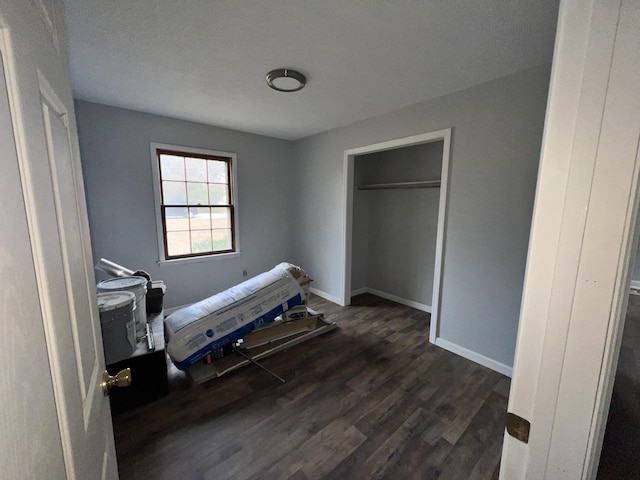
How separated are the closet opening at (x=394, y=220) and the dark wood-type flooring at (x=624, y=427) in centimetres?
167

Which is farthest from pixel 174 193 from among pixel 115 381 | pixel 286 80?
pixel 115 381

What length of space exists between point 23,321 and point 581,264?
3.05 feet

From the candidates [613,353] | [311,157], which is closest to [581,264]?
[613,353]

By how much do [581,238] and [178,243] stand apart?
154 inches

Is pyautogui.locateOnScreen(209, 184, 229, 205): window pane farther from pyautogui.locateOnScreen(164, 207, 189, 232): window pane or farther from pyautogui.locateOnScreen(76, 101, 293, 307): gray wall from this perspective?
pyautogui.locateOnScreen(164, 207, 189, 232): window pane

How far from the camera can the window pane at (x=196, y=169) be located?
3.51 m

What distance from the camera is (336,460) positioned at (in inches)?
59.9

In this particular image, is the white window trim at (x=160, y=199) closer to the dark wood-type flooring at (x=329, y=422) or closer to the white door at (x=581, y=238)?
the dark wood-type flooring at (x=329, y=422)

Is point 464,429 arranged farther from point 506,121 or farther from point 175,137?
point 175,137

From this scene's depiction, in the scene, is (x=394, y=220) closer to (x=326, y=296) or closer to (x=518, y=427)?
(x=326, y=296)

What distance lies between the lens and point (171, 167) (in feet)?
11.1

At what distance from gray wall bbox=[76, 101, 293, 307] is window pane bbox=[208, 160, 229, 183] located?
20 cm

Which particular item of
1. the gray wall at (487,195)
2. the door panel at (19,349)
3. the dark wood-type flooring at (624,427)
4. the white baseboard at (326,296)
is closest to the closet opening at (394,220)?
the white baseboard at (326,296)

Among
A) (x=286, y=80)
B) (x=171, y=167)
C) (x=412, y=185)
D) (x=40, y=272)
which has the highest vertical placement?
(x=286, y=80)
